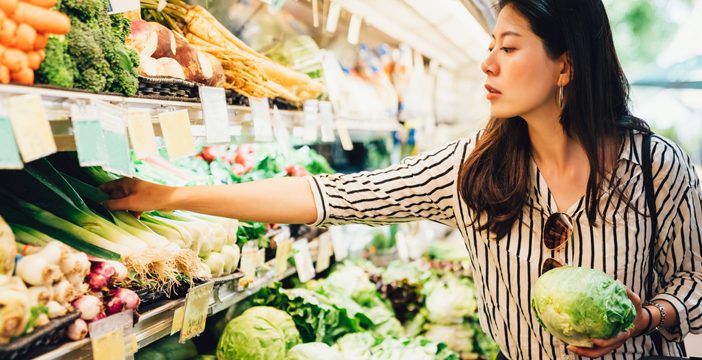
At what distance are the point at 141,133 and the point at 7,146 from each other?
1.17 feet

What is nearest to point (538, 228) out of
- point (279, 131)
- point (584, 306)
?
point (584, 306)

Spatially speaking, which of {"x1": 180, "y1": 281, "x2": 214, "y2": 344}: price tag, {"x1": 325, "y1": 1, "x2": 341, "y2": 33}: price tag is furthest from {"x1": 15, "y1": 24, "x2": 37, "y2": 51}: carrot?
{"x1": 325, "y1": 1, "x2": 341, "y2": 33}: price tag

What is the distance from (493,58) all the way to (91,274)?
3.82ft

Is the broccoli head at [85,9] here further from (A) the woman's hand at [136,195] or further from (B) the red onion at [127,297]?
(B) the red onion at [127,297]

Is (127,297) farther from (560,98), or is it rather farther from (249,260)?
(560,98)

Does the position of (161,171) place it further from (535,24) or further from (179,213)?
(535,24)

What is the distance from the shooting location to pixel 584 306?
141cm

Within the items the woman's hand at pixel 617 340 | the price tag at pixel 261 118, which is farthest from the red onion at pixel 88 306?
the woman's hand at pixel 617 340

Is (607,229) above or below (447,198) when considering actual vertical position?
below

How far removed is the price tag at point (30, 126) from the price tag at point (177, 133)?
1.25 feet

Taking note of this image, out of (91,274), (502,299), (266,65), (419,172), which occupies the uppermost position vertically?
(266,65)

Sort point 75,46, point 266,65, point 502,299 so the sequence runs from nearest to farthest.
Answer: point 75,46 → point 502,299 → point 266,65

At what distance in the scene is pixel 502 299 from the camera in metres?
1.72

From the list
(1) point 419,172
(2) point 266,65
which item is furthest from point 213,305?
(2) point 266,65
